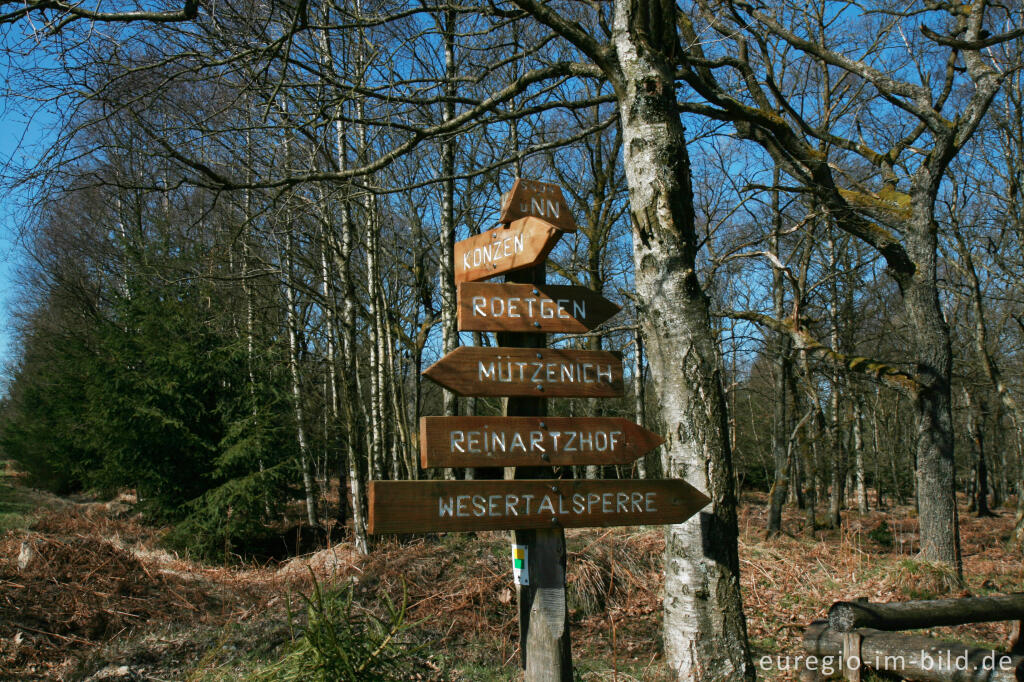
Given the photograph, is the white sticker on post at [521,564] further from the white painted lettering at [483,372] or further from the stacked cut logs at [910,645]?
the stacked cut logs at [910,645]

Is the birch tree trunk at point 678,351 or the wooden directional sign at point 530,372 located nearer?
the wooden directional sign at point 530,372

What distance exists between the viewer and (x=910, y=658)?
4.79 metres

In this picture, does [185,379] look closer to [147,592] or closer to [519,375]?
[147,592]

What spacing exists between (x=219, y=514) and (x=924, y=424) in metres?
9.88

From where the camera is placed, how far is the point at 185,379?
455 inches

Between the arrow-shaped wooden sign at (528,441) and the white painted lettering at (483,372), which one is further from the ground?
the white painted lettering at (483,372)

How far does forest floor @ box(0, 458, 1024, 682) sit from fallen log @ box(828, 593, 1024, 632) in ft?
2.24

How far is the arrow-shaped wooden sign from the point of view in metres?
3.30

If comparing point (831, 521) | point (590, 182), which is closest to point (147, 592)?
point (590, 182)

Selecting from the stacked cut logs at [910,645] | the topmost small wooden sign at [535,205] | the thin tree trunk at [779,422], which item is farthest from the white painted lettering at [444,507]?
the thin tree trunk at [779,422]

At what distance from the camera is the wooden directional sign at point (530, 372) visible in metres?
3.45

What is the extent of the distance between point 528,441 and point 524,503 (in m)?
0.30

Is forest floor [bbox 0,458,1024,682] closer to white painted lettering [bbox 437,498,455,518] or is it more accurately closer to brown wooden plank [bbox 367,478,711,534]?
brown wooden plank [bbox 367,478,711,534]

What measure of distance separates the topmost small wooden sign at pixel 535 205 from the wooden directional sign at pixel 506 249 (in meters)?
0.07
